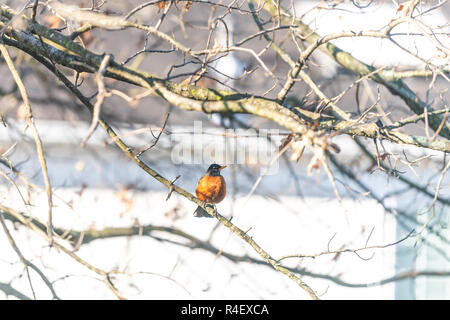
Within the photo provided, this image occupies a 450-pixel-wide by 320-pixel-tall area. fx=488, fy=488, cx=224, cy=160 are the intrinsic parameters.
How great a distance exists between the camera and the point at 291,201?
5742 millimetres

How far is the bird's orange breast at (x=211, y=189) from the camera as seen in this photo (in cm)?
429

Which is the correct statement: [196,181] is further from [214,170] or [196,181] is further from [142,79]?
[142,79]

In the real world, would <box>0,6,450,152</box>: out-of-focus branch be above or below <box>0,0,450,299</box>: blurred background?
below

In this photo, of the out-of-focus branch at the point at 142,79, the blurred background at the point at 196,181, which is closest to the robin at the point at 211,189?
the blurred background at the point at 196,181

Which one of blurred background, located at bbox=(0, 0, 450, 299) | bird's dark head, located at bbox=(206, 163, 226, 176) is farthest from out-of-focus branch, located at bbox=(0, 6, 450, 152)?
blurred background, located at bbox=(0, 0, 450, 299)

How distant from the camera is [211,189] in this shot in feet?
14.0

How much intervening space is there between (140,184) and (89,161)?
0.60 meters

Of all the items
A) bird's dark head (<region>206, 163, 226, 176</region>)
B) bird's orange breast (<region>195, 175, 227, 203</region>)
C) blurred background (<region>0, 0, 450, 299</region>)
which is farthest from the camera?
blurred background (<region>0, 0, 450, 299</region>)

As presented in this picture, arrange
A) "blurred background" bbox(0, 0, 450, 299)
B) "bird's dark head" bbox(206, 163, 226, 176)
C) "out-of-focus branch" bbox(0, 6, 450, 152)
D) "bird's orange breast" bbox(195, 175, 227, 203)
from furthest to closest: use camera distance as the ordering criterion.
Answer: "blurred background" bbox(0, 0, 450, 299) < "bird's dark head" bbox(206, 163, 226, 176) < "bird's orange breast" bbox(195, 175, 227, 203) < "out-of-focus branch" bbox(0, 6, 450, 152)

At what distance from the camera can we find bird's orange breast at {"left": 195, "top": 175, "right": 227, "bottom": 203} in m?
4.29

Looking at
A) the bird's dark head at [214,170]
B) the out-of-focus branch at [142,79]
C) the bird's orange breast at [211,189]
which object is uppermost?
the bird's dark head at [214,170]

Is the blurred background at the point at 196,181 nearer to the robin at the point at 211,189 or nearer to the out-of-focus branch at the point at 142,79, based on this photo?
the robin at the point at 211,189

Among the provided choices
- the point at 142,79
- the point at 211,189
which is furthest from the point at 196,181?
the point at 142,79

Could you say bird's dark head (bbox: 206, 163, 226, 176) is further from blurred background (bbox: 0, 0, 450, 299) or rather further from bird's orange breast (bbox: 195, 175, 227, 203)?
blurred background (bbox: 0, 0, 450, 299)
